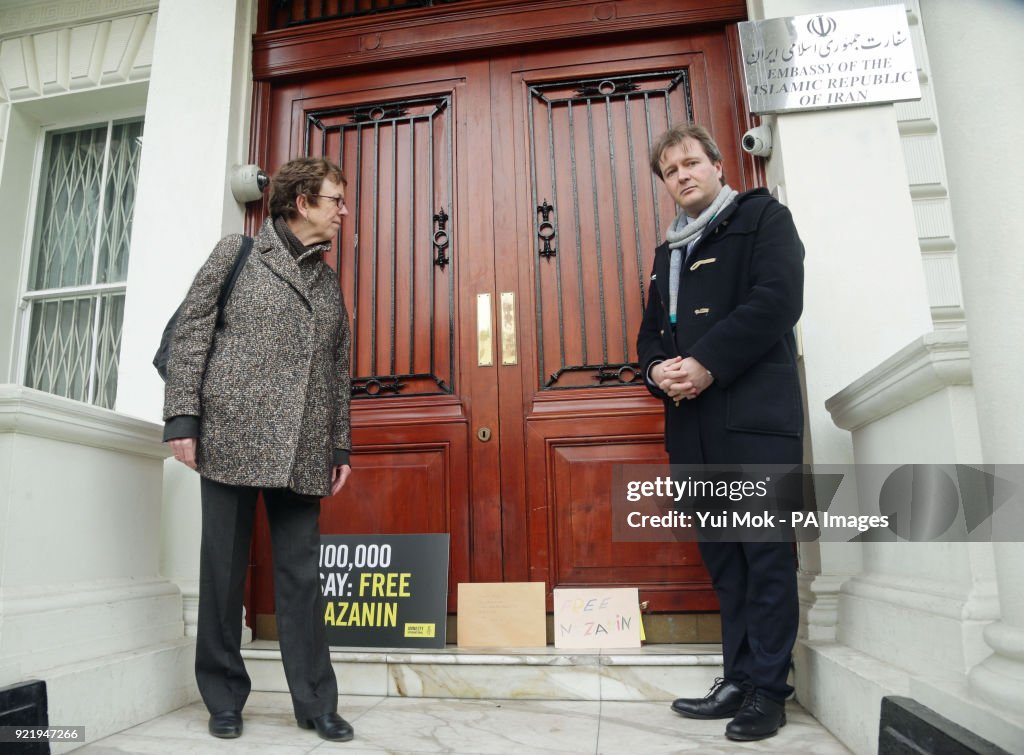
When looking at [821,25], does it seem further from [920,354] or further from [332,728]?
[332,728]

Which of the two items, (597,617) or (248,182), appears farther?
(248,182)

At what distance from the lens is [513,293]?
319 cm

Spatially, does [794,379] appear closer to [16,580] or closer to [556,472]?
[556,472]

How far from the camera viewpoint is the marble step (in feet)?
8.21

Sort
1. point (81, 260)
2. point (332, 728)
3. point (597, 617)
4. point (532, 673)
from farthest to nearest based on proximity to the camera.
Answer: point (81, 260) → point (597, 617) → point (532, 673) → point (332, 728)

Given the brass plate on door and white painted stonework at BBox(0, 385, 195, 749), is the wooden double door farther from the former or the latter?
white painted stonework at BBox(0, 385, 195, 749)

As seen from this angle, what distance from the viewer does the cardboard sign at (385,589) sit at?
282 centimetres

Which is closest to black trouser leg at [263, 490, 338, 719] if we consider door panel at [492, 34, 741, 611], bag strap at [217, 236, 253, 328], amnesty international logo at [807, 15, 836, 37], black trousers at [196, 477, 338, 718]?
black trousers at [196, 477, 338, 718]

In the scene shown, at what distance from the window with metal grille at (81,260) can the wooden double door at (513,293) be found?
1157 millimetres

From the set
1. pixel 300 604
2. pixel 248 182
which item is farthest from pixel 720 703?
pixel 248 182

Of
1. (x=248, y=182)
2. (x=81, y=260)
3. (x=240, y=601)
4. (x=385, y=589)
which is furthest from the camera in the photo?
(x=81, y=260)

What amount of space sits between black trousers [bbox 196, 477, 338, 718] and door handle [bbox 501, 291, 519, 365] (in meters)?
1.18

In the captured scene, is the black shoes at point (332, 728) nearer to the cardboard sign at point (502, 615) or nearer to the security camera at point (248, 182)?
the cardboard sign at point (502, 615)

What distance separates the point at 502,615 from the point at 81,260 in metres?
3.04
